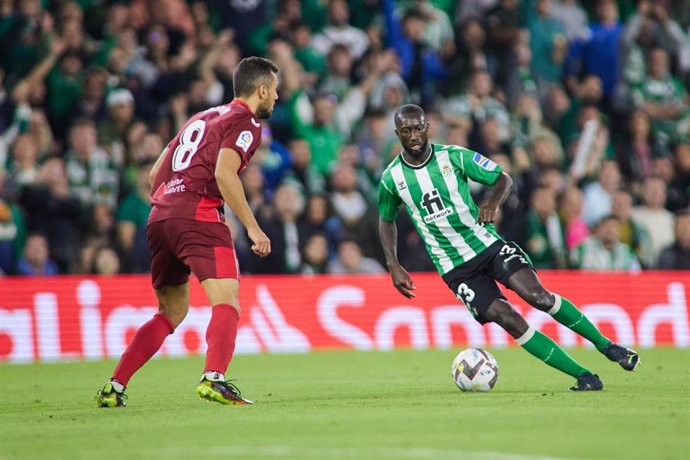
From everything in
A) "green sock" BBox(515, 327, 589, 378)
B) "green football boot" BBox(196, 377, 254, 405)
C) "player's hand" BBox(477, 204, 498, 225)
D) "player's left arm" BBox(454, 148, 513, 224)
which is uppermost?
"player's left arm" BBox(454, 148, 513, 224)

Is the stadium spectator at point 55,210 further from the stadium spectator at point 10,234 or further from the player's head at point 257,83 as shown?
the player's head at point 257,83

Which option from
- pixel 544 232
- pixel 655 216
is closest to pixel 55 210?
pixel 544 232

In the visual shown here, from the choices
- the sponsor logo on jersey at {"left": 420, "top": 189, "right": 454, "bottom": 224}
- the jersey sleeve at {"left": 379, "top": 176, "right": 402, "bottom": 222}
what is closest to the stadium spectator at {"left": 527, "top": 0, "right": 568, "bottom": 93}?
the jersey sleeve at {"left": 379, "top": 176, "right": 402, "bottom": 222}

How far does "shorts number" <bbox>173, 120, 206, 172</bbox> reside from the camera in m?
8.84

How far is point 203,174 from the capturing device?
8781 mm

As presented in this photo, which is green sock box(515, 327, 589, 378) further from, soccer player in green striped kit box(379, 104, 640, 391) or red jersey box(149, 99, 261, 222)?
red jersey box(149, 99, 261, 222)

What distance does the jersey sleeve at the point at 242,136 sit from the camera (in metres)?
8.62

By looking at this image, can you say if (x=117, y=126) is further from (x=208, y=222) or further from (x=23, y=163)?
(x=208, y=222)

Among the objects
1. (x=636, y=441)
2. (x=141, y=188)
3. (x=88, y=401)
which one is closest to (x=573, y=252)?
(x=141, y=188)

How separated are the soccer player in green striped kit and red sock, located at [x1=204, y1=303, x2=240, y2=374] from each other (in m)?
2.17

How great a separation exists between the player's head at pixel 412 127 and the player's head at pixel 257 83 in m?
1.45

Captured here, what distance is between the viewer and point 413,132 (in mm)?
10023

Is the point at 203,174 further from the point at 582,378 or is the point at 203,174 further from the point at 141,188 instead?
the point at 141,188

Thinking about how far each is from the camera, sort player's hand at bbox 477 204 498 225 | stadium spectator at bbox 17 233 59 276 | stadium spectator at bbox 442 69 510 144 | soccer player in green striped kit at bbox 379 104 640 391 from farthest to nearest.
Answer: stadium spectator at bbox 442 69 510 144, stadium spectator at bbox 17 233 59 276, soccer player in green striped kit at bbox 379 104 640 391, player's hand at bbox 477 204 498 225
